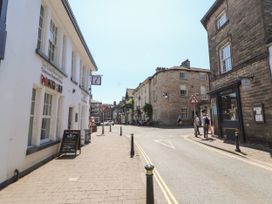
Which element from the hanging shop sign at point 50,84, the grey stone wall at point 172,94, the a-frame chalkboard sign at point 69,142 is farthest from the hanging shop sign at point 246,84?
the grey stone wall at point 172,94

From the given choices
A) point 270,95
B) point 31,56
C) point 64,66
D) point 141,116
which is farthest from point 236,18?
point 141,116

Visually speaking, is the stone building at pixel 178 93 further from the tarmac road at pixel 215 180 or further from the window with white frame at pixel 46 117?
the window with white frame at pixel 46 117

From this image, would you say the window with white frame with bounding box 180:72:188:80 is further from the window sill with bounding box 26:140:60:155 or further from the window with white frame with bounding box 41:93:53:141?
the window sill with bounding box 26:140:60:155

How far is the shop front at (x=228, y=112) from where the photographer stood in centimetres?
1198

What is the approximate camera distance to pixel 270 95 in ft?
31.2

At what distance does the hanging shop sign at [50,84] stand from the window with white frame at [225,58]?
11488 millimetres

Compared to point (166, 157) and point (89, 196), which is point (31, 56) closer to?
point (89, 196)

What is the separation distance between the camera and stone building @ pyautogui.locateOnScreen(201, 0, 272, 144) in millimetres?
9992

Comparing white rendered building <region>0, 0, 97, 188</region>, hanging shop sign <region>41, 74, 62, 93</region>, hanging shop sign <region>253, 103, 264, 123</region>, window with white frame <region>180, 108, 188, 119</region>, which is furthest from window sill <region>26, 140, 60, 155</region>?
window with white frame <region>180, 108, 188, 119</region>

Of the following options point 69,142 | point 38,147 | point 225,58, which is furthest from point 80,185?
point 225,58

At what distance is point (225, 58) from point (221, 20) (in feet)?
9.88

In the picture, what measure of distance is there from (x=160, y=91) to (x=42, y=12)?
89.7ft

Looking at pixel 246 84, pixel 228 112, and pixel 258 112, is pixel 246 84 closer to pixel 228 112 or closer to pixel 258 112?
pixel 258 112

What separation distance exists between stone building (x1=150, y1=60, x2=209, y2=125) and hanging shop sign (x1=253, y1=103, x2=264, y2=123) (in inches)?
834
